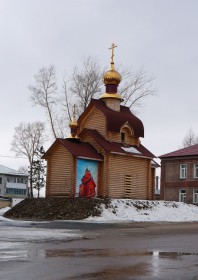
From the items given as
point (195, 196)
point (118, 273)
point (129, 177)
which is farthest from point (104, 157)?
point (118, 273)

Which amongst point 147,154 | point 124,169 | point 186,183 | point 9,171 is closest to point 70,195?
point 124,169

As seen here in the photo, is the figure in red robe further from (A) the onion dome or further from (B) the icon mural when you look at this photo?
(A) the onion dome

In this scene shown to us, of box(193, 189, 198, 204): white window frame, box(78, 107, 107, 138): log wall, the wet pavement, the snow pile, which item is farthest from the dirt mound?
box(193, 189, 198, 204): white window frame

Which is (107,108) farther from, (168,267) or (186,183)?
(168,267)

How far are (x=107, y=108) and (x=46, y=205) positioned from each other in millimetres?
9673

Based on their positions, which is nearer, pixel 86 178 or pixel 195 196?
pixel 86 178

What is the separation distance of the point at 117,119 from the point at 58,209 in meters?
9.34

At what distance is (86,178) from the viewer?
32625 mm

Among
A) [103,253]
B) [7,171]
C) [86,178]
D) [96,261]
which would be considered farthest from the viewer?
[7,171]

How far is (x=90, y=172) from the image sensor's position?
32969 mm

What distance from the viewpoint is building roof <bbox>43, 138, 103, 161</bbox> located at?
31953mm

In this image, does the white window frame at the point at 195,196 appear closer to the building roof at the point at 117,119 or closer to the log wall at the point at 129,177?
the log wall at the point at 129,177

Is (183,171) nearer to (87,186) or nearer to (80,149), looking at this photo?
(87,186)

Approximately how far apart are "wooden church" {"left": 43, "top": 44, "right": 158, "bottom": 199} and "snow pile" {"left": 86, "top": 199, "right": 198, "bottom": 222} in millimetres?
2481
